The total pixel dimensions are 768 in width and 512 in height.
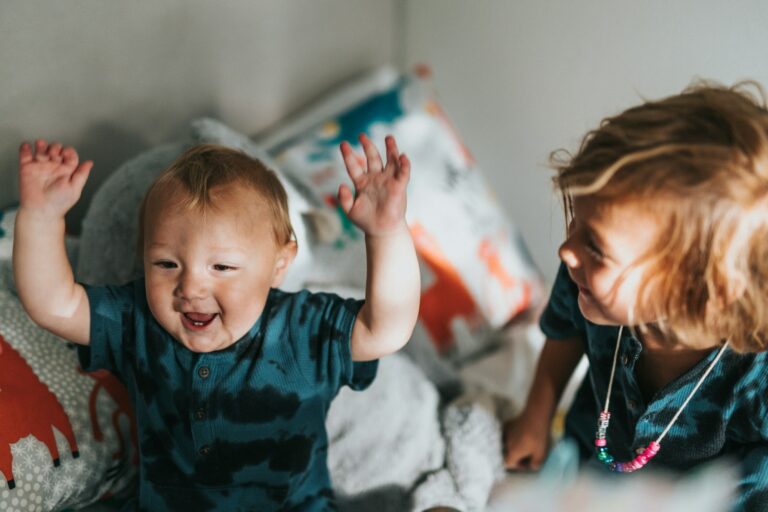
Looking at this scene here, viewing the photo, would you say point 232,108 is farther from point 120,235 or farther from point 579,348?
point 579,348

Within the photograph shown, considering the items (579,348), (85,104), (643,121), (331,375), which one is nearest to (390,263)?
(331,375)

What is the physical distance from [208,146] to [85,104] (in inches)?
12.0

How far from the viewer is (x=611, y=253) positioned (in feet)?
2.46

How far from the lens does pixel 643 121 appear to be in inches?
29.0

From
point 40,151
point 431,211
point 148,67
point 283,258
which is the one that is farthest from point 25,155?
point 431,211

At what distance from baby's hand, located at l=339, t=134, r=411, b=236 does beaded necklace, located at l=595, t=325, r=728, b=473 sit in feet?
1.11

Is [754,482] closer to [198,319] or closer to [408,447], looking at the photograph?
[408,447]

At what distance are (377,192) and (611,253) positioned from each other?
9.3 inches

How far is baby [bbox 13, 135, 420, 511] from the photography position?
2.64 ft

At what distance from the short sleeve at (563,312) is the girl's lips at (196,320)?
46cm

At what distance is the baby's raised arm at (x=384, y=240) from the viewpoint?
0.78m

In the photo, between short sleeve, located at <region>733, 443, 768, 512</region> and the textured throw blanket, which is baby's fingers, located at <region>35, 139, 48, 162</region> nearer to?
the textured throw blanket

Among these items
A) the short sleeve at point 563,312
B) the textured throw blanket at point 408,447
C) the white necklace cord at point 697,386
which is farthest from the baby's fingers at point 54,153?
the white necklace cord at point 697,386

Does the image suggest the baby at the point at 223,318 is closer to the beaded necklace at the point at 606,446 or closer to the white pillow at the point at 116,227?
the white pillow at the point at 116,227
